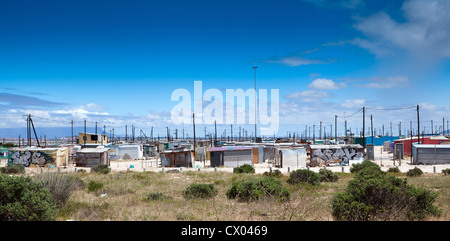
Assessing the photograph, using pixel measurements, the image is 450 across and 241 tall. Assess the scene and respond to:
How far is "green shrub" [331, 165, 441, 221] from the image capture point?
8.65m

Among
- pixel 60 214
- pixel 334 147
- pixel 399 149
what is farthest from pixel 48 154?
pixel 399 149

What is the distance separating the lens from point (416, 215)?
9.23 metres

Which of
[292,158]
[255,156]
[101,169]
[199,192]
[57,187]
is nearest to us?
[57,187]

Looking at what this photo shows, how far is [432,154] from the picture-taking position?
3447 centimetres

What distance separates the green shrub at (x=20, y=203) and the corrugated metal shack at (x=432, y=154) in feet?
122

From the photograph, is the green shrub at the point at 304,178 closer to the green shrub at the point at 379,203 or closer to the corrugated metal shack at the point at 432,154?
the green shrub at the point at 379,203

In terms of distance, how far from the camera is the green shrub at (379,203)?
8.65 m

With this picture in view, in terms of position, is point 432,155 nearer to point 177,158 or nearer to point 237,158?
point 237,158

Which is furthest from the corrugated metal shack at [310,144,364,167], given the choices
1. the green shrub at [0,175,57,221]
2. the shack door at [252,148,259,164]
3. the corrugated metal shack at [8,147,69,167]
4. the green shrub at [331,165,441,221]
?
the green shrub at [0,175,57,221]

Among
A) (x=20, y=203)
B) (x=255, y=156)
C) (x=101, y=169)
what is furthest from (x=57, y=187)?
(x=255, y=156)

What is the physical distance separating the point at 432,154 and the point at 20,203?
38304 millimetres

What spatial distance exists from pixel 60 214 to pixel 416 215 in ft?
36.7

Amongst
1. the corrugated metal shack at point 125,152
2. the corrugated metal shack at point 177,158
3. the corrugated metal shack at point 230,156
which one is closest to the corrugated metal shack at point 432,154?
the corrugated metal shack at point 230,156
